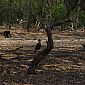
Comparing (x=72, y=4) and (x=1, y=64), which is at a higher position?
(x=72, y=4)

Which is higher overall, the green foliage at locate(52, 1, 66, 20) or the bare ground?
the green foliage at locate(52, 1, 66, 20)

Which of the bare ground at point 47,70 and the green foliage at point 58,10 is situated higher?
the green foliage at point 58,10

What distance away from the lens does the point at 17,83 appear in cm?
1083

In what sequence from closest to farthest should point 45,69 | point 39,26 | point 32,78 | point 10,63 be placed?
point 32,78 → point 45,69 → point 10,63 → point 39,26

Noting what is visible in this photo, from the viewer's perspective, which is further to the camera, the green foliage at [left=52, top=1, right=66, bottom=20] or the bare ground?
the green foliage at [left=52, top=1, right=66, bottom=20]

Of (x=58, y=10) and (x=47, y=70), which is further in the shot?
(x=58, y=10)

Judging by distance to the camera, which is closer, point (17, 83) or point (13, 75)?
point (17, 83)

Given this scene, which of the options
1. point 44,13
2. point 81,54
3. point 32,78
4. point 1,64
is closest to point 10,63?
point 1,64

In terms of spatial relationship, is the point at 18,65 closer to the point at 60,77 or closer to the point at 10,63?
the point at 10,63

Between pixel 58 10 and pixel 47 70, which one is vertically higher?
pixel 58 10

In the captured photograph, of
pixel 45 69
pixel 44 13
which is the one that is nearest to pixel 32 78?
pixel 45 69

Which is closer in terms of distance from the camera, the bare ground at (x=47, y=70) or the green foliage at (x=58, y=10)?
the bare ground at (x=47, y=70)

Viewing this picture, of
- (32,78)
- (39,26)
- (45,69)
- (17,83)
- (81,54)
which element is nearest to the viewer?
(17,83)

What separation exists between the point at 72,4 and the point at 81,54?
4648 millimetres
